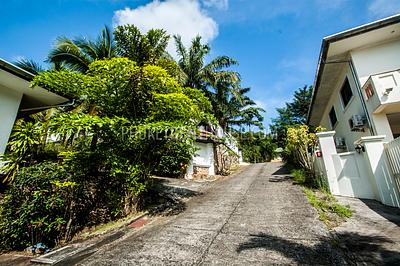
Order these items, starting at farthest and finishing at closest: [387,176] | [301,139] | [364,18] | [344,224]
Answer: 1. [301,139]
2. [364,18]
3. [387,176]
4. [344,224]

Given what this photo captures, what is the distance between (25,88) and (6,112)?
1.03m

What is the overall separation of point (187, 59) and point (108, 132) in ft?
40.7

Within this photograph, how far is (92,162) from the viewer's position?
545cm

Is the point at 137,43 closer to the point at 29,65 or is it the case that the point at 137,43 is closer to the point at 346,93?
the point at 29,65

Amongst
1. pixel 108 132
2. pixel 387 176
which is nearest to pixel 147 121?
pixel 108 132

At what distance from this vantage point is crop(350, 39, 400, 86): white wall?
760cm

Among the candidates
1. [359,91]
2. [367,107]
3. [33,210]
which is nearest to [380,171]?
[367,107]

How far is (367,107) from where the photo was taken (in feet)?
24.2

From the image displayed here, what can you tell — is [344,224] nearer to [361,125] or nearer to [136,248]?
[136,248]

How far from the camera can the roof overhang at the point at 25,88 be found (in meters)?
5.67

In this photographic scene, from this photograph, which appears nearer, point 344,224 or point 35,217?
point 344,224

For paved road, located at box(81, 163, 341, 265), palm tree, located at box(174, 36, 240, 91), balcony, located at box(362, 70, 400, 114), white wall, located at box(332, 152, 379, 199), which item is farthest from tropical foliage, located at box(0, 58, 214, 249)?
palm tree, located at box(174, 36, 240, 91)

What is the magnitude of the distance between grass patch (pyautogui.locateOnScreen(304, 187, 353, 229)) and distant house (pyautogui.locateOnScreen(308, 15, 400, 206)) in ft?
2.39

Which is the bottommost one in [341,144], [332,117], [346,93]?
[341,144]
